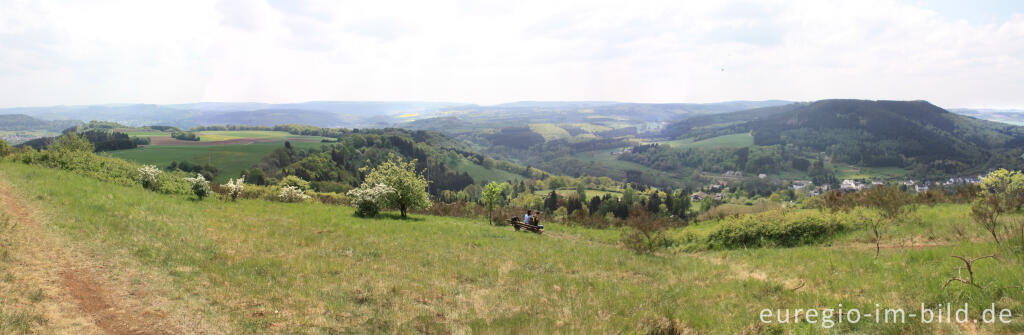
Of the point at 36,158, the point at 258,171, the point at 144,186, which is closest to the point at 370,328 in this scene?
the point at 144,186

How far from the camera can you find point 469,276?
12.3 m

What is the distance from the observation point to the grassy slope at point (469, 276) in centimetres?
818

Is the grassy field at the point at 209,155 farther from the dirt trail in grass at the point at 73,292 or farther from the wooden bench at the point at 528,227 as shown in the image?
the dirt trail in grass at the point at 73,292

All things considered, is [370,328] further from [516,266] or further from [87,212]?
[87,212]

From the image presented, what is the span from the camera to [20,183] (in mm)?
18219

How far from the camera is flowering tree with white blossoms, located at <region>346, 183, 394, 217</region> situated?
25219 mm

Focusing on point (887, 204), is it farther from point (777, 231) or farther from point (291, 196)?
point (291, 196)

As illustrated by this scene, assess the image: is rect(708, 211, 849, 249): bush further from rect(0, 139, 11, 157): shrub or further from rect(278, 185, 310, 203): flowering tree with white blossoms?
rect(0, 139, 11, 157): shrub

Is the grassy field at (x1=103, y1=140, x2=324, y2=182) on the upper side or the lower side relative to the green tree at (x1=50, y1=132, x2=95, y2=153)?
lower

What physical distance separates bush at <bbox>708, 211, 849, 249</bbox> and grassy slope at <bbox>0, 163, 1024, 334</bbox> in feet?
5.61

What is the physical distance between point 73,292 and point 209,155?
13310cm

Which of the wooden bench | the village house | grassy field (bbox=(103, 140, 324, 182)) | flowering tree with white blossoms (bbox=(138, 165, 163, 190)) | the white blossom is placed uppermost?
flowering tree with white blossoms (bbox=(138, 165, 163, 190))

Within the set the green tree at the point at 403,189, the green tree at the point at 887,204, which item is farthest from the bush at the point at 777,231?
the green tree at the point at 403,189

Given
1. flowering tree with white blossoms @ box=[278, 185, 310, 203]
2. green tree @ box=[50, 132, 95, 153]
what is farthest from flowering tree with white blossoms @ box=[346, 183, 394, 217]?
green tree @ box=[50, 132, 95, 153]
